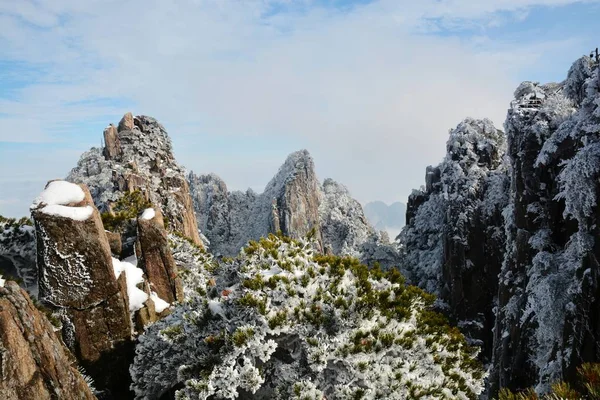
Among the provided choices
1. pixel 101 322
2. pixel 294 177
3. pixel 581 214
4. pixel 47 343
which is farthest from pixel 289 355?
pixel 294 177

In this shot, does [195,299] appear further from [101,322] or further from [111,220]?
[111,220]

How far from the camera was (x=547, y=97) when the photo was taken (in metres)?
20.9

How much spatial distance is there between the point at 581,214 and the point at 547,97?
9.54m

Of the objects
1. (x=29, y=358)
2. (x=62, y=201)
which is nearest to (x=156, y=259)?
(x=62, y=201)

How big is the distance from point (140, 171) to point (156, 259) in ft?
65.7

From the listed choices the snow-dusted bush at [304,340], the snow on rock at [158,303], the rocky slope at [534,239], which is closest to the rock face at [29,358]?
the snow-dusted bush at [304,340]

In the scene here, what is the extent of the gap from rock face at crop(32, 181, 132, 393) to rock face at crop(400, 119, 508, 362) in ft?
72.2

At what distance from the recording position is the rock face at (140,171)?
30.8 meters

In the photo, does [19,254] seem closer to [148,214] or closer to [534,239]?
[148,214]

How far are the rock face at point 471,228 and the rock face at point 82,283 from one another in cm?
2200

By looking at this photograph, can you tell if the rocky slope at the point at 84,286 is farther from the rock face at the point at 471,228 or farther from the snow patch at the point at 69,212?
the rock face at the point at 471,228

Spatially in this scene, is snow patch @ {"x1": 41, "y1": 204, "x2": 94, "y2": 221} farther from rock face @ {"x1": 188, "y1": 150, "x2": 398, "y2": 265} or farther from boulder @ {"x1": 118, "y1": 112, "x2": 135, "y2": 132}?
rock face @ {"x1": 188, "y1": 150, "x2": 398, "y2": 265}

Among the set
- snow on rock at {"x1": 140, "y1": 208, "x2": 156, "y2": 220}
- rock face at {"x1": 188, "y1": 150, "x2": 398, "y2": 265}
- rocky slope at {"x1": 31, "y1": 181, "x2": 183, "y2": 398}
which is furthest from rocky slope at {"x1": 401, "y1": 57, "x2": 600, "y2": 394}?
rock face at {"x1": 188, "y1": 150, "x2": 398, "y2": 265}

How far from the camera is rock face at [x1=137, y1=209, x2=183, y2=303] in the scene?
14289 millimetres
